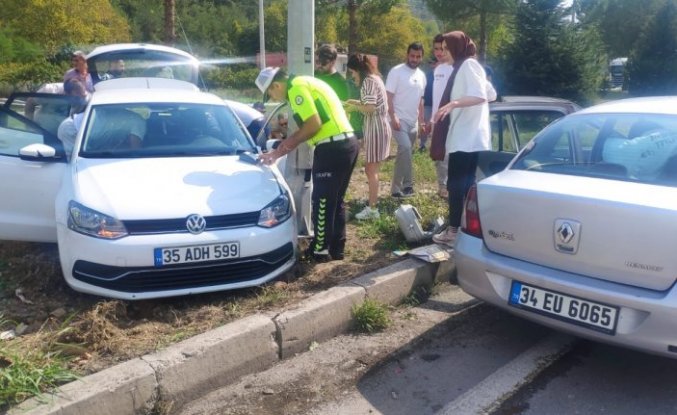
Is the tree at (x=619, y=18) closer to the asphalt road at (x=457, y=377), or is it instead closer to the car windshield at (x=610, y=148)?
the car windshield at (x=610, y=148)

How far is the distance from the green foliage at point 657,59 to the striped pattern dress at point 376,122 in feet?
68.5

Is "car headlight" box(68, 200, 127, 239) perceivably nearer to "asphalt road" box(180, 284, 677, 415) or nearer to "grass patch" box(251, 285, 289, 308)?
"grass patch" box(251, 285, 289, 308)

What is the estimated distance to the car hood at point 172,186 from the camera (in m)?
4.18

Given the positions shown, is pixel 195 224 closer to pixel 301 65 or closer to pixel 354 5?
pixel 301 65

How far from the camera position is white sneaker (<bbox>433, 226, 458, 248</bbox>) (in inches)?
207

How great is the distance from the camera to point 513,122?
20.6ft

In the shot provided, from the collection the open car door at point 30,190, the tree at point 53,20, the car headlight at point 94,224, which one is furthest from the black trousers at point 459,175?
the tree at point 53,20

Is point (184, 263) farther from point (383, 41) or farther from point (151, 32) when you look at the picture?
point (151, 32)

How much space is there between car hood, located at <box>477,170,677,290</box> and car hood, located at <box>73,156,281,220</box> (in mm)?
1708

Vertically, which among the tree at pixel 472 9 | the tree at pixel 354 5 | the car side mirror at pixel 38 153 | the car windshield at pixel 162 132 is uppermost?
the tree at pixel 472 9

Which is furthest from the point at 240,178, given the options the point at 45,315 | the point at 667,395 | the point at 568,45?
the point at 568,45

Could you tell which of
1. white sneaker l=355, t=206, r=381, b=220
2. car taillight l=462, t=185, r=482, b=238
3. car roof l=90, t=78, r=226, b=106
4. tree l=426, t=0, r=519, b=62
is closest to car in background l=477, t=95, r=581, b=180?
white sneaker l=355, t=206, r=381, b=220

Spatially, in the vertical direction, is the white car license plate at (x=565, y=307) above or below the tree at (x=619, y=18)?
below

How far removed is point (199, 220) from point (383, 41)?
36.8 m
